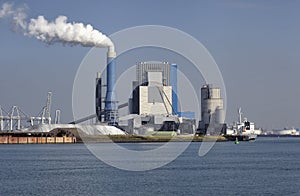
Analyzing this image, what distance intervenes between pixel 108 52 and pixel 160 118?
33.8 m

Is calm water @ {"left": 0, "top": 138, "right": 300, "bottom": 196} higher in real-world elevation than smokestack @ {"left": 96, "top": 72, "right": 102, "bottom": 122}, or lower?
lower

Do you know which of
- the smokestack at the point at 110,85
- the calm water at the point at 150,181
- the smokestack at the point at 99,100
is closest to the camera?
the calm water at the point at 150,181

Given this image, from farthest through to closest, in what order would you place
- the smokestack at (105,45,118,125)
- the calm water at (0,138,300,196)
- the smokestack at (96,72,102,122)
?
the smokestack at (96,72,102,122)
the smokestack at (105,45,118,125)
the calm water at (0,138,300,196)

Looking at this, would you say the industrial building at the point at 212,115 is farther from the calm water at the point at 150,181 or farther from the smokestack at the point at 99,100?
the calm water at the point at 150,181

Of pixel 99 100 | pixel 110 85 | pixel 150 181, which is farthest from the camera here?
pixel 99 100

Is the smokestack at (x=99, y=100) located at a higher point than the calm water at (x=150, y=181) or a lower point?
higher

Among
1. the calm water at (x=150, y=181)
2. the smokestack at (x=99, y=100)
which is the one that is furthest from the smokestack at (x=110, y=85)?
the calm water at (x=150, y=181)

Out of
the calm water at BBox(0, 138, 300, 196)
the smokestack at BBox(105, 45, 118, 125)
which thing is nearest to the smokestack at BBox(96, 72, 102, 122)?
the smokestack at BBox(105, 45, 118, 125)

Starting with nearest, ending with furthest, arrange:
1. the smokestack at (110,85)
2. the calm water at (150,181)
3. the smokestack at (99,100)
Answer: the calm water at (150,181), the smokestack at (110,85), the smokestack at (99,100)

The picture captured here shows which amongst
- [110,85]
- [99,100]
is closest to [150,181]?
[110,85]

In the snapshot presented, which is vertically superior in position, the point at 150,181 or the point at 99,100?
the point at 99,100

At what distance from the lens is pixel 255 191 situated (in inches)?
1230

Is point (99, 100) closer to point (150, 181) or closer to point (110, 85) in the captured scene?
point (110, 85)

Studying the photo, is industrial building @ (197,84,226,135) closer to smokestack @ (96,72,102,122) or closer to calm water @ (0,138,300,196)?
smokestack @ (96,72,102,122)
